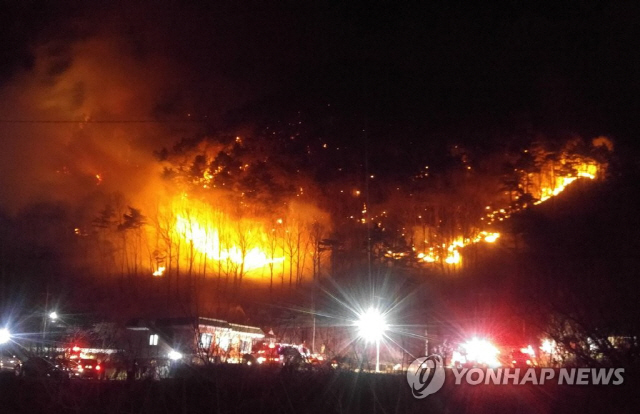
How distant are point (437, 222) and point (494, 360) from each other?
38.8 metres

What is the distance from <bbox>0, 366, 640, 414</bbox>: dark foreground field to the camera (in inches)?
415

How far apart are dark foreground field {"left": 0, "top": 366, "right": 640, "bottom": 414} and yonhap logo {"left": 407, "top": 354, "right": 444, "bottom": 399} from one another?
0.49 feet

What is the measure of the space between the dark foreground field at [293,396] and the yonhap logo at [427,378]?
0.49ft

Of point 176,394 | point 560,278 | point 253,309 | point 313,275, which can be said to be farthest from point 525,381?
point 313,275

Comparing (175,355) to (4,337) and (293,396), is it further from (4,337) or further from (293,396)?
(4,337)

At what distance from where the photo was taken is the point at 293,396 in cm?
1162

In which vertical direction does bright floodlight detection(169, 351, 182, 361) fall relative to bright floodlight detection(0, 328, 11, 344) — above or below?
below

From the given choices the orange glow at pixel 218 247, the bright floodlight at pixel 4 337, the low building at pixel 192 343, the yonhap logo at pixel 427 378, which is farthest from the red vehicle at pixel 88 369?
the orange glow at pixel 218 247

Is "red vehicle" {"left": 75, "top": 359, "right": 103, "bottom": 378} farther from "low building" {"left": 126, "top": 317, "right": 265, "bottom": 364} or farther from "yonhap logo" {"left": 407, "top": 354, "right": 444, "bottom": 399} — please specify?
"yonhap logo" {"left": 407, "top": 354, "right": 444, "bottom": 399}

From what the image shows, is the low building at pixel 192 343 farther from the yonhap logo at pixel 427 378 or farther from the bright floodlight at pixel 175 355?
the yonhap logo at pixel 427 378

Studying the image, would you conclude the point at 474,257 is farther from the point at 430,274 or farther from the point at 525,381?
the point at 525,381

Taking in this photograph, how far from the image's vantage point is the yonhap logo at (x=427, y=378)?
1088 cm

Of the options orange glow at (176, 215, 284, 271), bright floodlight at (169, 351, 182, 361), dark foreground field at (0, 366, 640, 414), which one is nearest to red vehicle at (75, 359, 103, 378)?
dark foreground field at (0, 366, 640, 414)

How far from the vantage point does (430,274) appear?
47.1m
